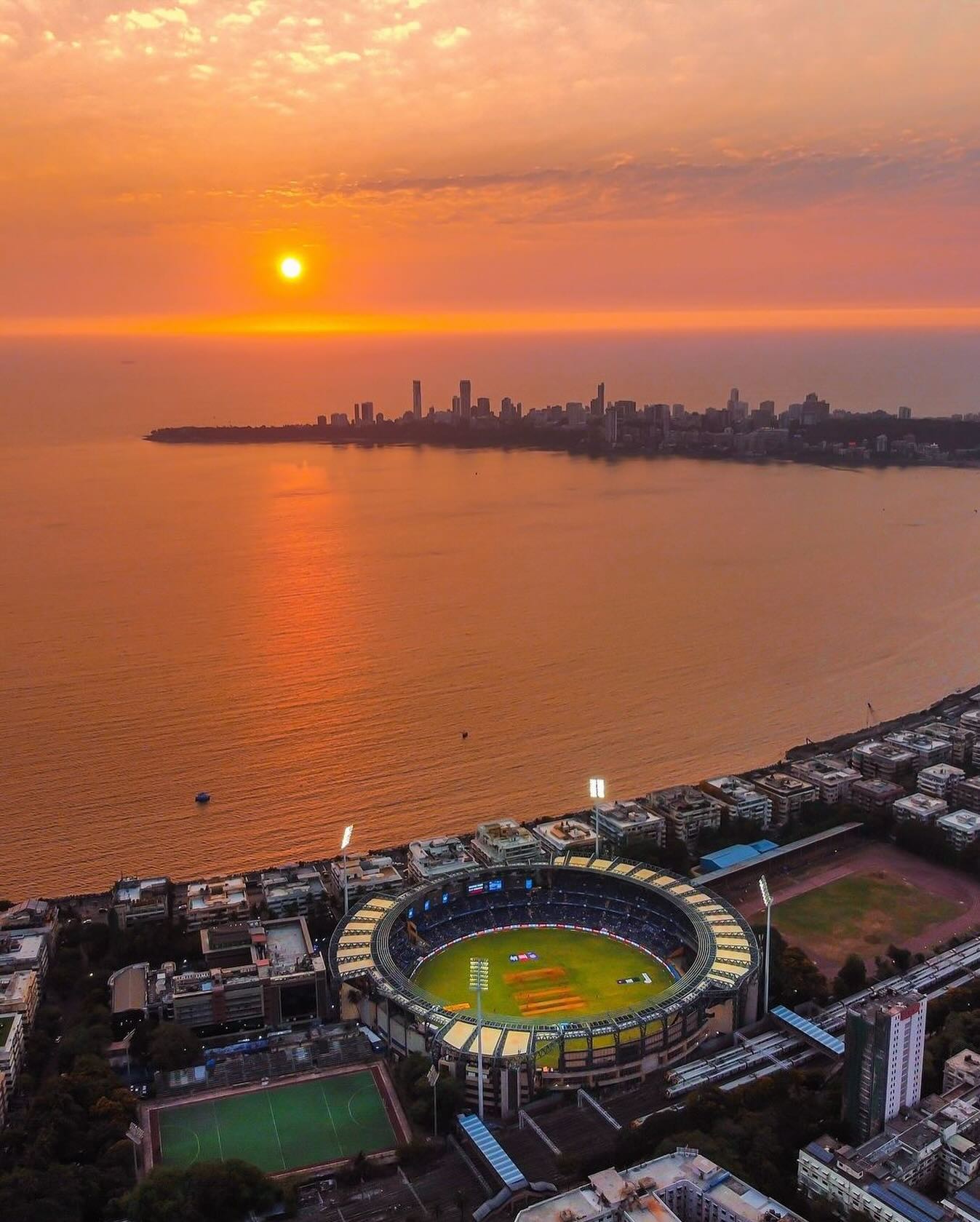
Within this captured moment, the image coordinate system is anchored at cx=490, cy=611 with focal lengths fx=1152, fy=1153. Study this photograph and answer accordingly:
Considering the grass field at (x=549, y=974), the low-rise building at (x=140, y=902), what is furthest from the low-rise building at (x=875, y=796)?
the low-rise building at (x=140, y=902)

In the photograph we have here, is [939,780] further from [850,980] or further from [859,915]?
[850,980]

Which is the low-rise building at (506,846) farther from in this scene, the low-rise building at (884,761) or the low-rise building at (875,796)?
the low-rise building at (884,761)

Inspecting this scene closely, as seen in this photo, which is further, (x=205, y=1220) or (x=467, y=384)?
(x=467, y=384)

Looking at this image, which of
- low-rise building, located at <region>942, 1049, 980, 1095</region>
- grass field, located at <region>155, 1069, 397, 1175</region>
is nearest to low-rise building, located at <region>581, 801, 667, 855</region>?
low-rise building, located at <region>942, 1049, 980, 1095</region>

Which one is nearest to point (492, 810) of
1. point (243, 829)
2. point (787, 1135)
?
point (243, 829)

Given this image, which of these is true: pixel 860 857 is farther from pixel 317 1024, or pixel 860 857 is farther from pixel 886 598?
pixel 886 598

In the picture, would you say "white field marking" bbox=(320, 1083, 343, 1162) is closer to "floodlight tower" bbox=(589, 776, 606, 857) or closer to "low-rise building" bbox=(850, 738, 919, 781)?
"floodlight tower" bbox=(589, 776, 606, 857)

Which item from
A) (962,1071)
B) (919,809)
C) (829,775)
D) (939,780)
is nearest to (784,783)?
(829,775)
